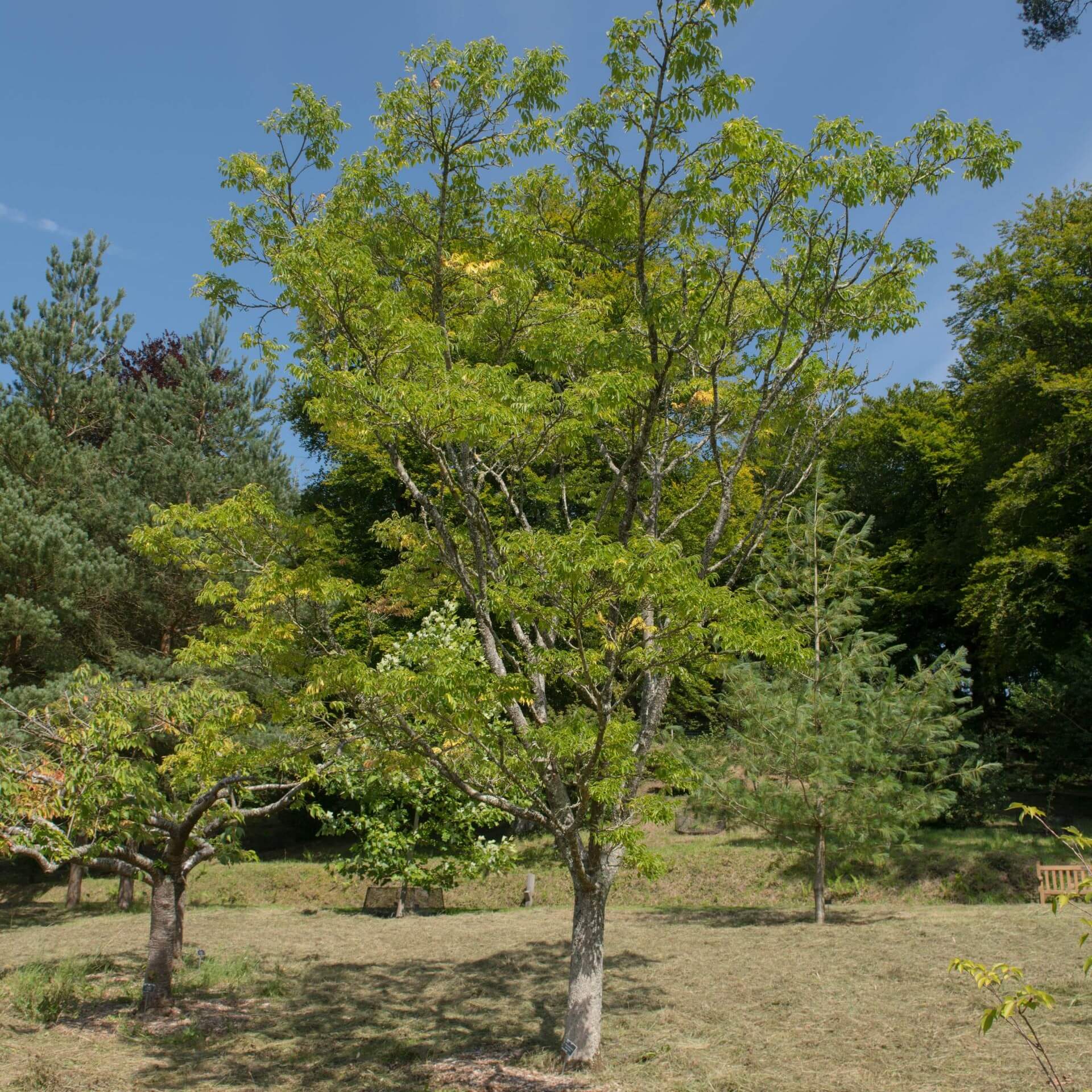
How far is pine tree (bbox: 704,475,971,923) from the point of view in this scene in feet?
39.3

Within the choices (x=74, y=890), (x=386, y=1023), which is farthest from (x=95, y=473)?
(x=386, y=1023)

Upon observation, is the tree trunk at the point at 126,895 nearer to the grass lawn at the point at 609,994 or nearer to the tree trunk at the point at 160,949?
the grass lawn at the point at 609,994

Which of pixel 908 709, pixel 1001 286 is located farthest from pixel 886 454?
pixel 908 709

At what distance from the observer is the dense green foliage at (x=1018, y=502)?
17.3 meters

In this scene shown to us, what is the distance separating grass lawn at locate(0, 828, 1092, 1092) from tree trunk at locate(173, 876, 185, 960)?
34 centimetres

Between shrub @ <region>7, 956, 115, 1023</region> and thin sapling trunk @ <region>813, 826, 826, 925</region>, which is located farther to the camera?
thin sapling trunk @ <region>813, 826, 826, 925</region>

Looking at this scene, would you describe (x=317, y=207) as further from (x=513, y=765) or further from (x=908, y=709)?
(x=908, y=709)

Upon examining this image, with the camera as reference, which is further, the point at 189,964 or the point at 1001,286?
the point at 1001,286

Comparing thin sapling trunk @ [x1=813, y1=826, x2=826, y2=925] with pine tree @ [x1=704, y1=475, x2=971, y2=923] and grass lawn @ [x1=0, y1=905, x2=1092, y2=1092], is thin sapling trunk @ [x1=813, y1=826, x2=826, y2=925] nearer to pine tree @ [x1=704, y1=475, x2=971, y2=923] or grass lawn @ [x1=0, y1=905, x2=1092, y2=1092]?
pine tree @ [x1=704, y1=475, x2=971, y2=923]

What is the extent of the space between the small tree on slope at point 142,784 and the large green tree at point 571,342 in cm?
81

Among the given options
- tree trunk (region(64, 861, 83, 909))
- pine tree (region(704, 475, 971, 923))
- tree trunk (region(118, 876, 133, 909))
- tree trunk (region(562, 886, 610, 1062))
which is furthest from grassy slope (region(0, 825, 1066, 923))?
tree trunk (region(562, 886, 610, 1062))

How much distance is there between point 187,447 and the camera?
21.7 meters

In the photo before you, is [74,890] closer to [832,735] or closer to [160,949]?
[160,949]

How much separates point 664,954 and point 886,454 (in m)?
20.3
